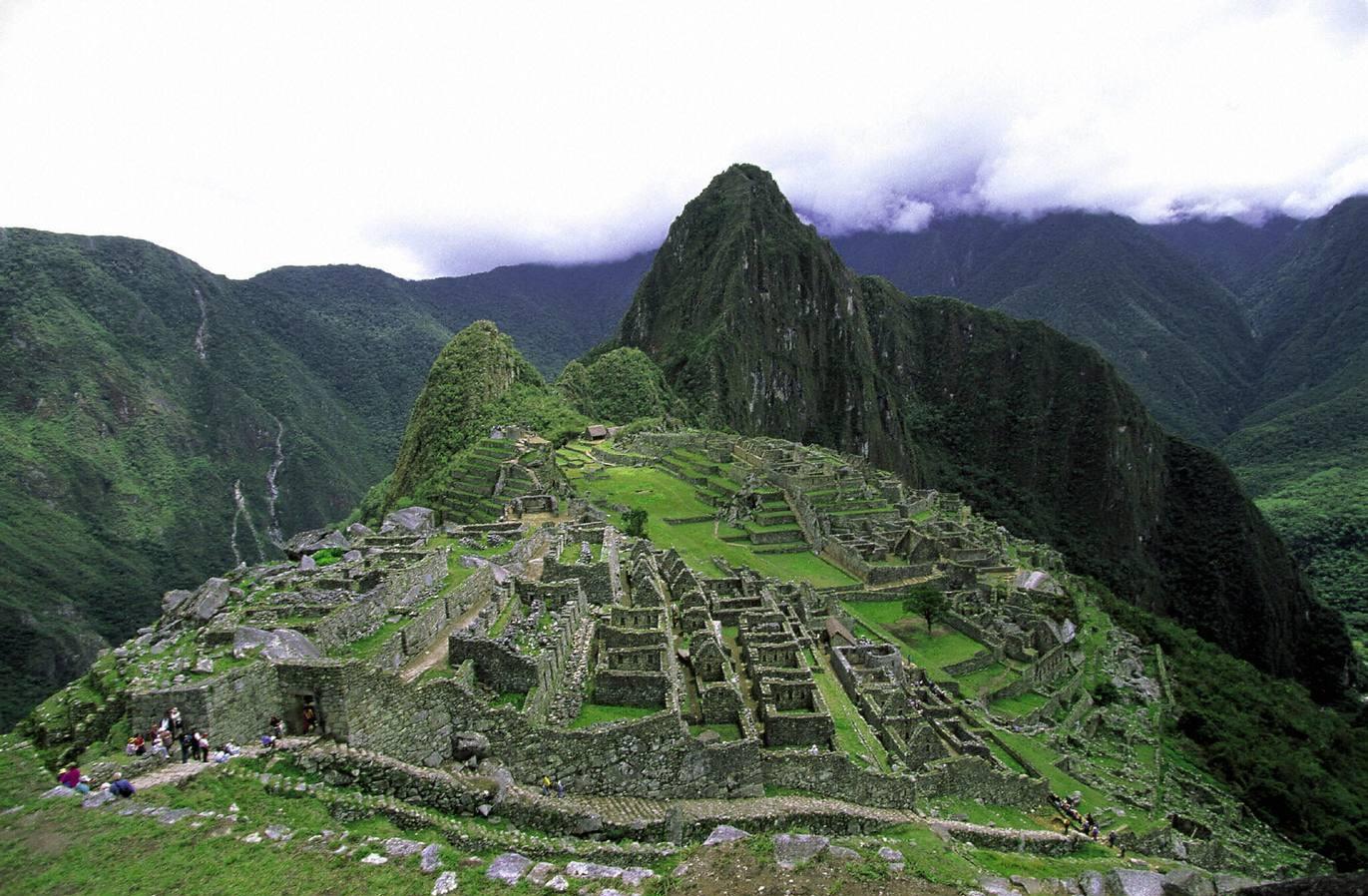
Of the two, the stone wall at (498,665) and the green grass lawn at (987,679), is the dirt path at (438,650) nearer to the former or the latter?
the stone wall at (498,665)

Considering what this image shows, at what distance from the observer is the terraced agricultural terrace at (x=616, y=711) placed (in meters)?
10.2

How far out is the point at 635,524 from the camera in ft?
121

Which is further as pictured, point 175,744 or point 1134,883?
point 1134,883

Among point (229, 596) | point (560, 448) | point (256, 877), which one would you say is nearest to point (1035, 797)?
point (256, 877)

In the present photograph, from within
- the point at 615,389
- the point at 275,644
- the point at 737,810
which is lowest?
the point at 737,810

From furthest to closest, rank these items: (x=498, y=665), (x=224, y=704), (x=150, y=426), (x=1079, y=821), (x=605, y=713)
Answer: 1. (x=150, y=426)
2. (x=1079, y=821)
3. (x=605, y=713)
4. (x=498, y=665)
5. (x=224, y=704)

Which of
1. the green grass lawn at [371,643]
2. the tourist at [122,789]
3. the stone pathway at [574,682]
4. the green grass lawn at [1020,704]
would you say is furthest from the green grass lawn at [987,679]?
the tourist at [122,789]

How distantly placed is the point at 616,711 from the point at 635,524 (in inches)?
942

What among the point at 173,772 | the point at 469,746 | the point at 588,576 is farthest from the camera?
the point at 588,576

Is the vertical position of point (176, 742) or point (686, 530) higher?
point (176, 742)

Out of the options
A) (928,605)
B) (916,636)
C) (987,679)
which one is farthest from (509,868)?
(928,605)

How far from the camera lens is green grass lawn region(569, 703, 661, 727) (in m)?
12.4

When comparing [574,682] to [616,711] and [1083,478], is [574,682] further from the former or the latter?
[1083,478]

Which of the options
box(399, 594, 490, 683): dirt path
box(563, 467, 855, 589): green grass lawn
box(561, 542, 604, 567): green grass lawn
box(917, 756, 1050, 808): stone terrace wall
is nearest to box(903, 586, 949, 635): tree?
box(563, 467, 855, 589): green grass lawn
